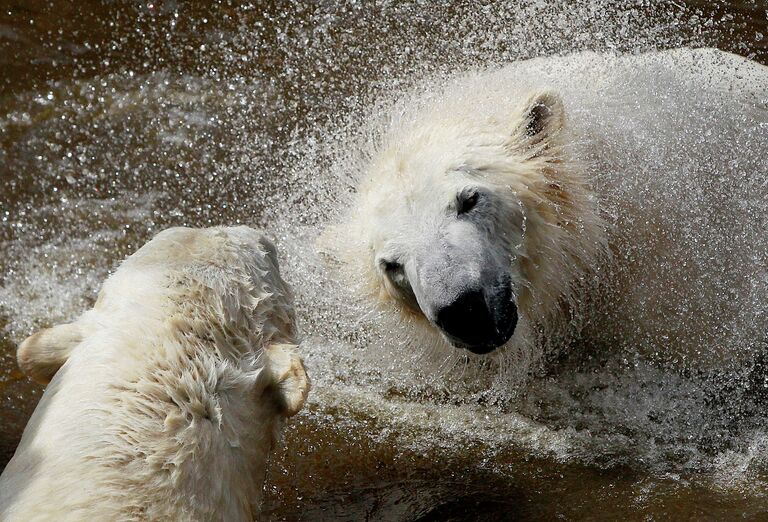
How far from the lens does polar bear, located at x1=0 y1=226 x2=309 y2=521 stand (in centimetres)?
234

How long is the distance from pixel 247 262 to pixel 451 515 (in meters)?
1.22

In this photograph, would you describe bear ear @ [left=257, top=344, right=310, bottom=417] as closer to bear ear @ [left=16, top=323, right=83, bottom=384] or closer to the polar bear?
the polar bear

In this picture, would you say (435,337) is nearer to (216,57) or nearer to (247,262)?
(247,262)

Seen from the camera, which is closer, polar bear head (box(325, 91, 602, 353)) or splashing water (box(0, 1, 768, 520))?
polar bear head (box(325, 91, 602, 353))

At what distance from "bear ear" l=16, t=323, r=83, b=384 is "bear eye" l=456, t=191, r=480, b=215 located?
139cm

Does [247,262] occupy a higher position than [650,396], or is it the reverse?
[247,262]

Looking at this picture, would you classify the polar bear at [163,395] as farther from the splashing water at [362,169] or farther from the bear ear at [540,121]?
the bear ear at [540,121]

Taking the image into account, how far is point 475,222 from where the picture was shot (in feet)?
10.5

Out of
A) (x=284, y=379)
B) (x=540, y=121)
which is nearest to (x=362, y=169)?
(x=540, y=121)

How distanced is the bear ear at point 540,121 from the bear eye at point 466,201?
0.46m

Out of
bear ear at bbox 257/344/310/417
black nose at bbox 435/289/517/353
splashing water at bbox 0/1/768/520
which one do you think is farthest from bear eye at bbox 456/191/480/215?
bear ear at bbox 257/344/310/417

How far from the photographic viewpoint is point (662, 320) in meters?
3.78

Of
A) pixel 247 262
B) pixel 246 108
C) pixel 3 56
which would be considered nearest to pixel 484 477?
pixel 247 262

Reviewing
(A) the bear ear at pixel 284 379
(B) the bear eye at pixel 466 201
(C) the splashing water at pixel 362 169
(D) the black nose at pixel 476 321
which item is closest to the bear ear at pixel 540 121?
(C) the splashing water at pixel 362 169
